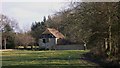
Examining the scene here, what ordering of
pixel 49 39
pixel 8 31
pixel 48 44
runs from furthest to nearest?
pixel 49 39 → pixel 48 44 → pixel 8 31

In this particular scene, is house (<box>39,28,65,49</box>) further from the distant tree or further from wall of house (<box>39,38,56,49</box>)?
the distant tree

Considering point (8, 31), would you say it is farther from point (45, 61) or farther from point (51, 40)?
point (45, 61)

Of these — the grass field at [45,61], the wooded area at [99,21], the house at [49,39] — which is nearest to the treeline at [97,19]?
the wooded area at [99,21]

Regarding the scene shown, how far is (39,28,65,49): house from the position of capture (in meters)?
88.0

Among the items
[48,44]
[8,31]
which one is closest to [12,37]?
[8,31]

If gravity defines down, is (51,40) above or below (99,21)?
below

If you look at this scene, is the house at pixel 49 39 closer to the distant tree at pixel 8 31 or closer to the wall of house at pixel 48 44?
the wall of house at pixel 48 44

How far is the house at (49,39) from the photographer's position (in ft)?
289

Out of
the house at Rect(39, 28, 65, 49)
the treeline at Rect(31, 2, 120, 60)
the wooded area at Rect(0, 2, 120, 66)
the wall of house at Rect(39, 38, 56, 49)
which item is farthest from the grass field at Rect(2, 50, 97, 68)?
the house at Rect(39, 28, 65, 49)

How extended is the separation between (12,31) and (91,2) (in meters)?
56.0

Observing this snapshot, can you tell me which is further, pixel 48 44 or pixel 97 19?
pixel 48 44

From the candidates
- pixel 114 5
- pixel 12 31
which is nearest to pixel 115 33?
pixel 114 5

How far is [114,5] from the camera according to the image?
20.9 metres

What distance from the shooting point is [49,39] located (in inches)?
3543
